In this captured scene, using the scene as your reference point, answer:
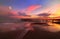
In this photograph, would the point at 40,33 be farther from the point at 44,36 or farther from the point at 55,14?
the point at 55,14

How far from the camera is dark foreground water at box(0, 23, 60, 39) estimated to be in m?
1.39

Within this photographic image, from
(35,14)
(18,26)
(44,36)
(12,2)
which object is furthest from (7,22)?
(44,36)

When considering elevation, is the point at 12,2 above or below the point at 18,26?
above

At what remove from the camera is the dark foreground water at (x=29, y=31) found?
139 cm

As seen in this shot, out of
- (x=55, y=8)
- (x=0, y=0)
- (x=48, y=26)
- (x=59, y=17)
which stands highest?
(x=0, y=0)

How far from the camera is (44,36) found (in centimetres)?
142

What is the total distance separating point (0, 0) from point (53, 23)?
2.23 ft

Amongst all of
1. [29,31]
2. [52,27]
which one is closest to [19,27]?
[29,31]

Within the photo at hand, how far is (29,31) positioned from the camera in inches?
55.6

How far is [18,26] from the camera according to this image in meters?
1.40

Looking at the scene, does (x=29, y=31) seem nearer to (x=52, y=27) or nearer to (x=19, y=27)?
(x=19, y=27)

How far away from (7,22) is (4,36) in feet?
0.55

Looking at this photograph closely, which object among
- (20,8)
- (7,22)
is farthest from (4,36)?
(20,8)

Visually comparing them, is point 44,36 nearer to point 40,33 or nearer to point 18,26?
point 40,33
